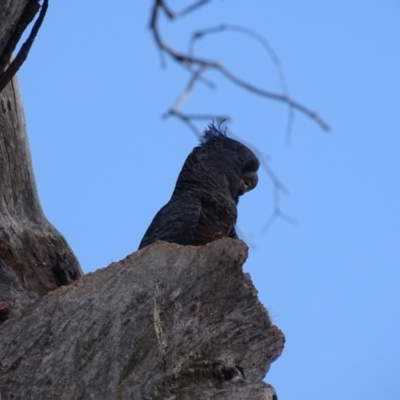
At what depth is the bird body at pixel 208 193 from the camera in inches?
182

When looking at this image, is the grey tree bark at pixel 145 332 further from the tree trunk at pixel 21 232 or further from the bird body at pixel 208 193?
the bird body at pixel 208 193

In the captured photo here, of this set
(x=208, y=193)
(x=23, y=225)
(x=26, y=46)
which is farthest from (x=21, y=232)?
(x=208, y=193)

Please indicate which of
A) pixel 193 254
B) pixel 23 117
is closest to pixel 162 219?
pixel 23 117

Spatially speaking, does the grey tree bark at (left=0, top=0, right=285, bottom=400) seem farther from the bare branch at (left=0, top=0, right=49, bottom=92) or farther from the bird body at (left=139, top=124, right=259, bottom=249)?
the bird body at (left=139, top=124, right=259, bottom=249)

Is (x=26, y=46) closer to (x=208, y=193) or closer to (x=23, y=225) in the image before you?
(x=23, y=225)

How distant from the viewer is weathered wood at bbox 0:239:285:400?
2516 millimetres

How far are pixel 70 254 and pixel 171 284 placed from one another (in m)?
1.10

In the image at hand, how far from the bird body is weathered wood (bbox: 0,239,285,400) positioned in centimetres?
175

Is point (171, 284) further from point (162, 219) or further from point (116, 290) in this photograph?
point (162, 219)

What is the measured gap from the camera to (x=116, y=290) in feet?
9.07

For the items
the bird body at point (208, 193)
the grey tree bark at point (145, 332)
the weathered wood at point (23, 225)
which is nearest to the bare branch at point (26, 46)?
the grey tree bark at point (145, 332)

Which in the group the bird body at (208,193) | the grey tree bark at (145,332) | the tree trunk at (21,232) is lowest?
the grey tree bark at (145,332)

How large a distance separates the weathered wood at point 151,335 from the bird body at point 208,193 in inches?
69.0

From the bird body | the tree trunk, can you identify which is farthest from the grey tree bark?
the bird body
